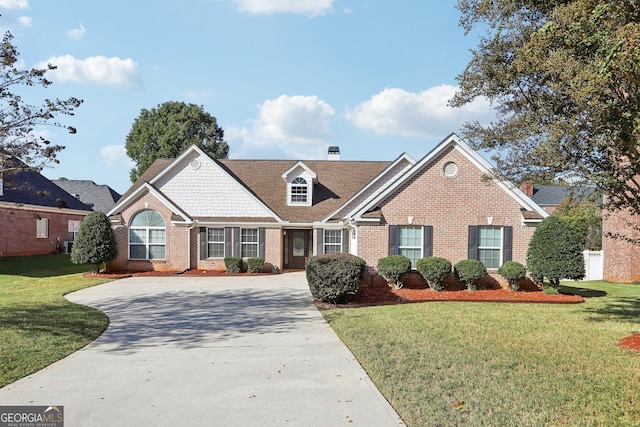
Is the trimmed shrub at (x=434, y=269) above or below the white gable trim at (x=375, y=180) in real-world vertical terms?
below

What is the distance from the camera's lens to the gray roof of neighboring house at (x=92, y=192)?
4100cm

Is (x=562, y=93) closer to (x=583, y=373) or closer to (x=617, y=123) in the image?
(x=617, y=123)

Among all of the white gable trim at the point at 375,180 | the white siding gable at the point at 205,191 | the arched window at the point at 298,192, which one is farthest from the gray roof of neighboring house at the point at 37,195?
the white gable trim at the point at 375,180

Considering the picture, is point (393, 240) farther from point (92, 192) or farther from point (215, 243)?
point (92, 192)

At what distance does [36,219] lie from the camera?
3045cm

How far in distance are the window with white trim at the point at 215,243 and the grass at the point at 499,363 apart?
1245cm

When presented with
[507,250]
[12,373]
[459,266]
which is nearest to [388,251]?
[459,266]

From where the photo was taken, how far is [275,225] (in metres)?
23.3

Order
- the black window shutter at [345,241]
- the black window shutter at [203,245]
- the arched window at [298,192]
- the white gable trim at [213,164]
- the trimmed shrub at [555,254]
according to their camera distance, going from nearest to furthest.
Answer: the trimmed shrub at [555,254]
the black window shutter at [345,241]
the black window shutter at [203,245]
the white gable trim at [213,164]
the arched window at [298,192]

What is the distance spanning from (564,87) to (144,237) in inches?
777

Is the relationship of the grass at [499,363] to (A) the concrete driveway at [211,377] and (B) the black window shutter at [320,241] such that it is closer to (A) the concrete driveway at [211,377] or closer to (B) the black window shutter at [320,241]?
(A) the concrete driveway at [211,377]

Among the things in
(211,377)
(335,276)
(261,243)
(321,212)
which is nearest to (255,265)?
(261,243)

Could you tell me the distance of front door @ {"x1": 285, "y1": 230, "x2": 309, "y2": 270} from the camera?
25234 mm

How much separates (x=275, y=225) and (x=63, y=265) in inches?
507
